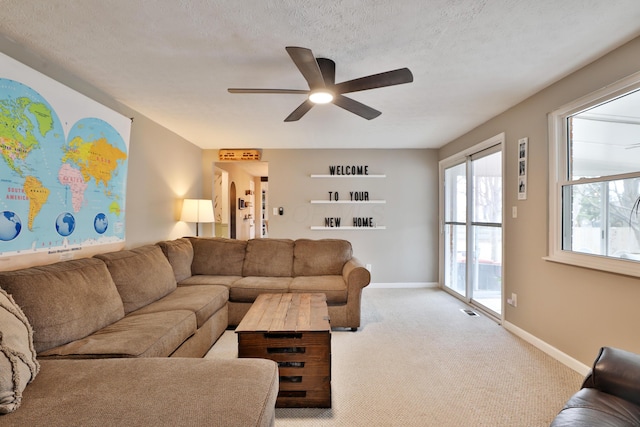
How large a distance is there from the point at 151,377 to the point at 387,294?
3791 mm

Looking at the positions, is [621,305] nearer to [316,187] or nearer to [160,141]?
[316,187]

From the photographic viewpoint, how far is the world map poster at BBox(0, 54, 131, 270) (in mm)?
1900

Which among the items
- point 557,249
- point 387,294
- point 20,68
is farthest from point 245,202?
point 557,249

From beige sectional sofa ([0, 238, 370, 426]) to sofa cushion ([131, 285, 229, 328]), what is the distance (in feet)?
0.04

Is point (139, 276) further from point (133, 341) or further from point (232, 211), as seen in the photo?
point (232, 211)

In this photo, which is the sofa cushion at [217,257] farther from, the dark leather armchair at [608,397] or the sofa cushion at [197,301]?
the dark leather armchair at [608,397]

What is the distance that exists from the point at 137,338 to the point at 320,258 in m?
2.34

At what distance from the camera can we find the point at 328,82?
2199mm

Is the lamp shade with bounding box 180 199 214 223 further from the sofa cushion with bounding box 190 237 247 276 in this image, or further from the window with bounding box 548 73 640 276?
the window with bounding box 548 73 640 276

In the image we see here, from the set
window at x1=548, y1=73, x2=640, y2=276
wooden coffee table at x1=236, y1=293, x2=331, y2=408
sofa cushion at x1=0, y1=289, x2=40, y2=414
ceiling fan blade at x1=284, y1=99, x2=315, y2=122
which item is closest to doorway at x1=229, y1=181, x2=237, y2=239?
ceiling fan blade at x1=284, y1=99, x2=315, y2=122

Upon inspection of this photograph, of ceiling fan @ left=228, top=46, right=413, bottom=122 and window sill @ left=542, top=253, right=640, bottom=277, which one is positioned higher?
ceiling fan @ left=228, top=46, right=413, bottom=122

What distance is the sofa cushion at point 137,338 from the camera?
5.41 ft

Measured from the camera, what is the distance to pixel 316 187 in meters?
5.15

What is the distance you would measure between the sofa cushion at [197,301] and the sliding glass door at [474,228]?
10.3 feet
